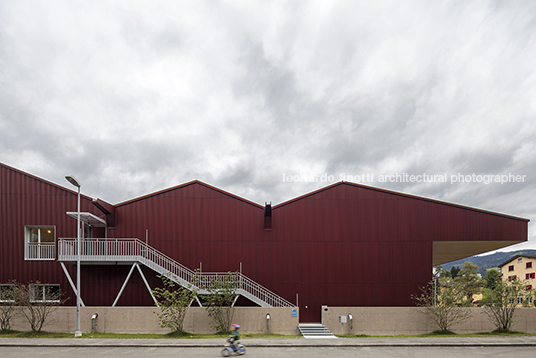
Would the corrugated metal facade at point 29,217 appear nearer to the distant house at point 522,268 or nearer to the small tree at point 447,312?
the small tree at point 447,312

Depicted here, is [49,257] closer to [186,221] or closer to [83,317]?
[83,317]

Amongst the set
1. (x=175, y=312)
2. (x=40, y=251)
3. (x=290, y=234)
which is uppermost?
(x=290, y=234)

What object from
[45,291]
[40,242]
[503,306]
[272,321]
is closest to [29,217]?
[40,242]

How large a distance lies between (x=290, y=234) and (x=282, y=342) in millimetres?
9592

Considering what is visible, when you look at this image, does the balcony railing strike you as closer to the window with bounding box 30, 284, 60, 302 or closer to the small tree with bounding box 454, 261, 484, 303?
the window with bounding box 30, 284, 60, 302

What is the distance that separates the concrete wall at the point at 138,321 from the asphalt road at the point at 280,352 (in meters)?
3.62

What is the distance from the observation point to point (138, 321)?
66.8ft

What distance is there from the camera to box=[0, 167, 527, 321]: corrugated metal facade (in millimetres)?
25188

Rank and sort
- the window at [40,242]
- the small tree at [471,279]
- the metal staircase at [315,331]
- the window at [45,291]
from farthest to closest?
the small tree at [471,279], the window at [40,242], the window at [45,291], the metal staircase at [315,331]

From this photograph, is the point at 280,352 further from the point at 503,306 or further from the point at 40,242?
the point at 40,242

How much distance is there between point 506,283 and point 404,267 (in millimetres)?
6420

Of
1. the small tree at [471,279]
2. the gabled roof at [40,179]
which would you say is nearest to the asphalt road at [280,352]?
the gabled roof at [40,179]

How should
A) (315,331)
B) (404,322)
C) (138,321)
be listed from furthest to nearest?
(315,331), (404,322), (138,321)

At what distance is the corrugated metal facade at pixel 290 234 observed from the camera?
25188 millimetres
